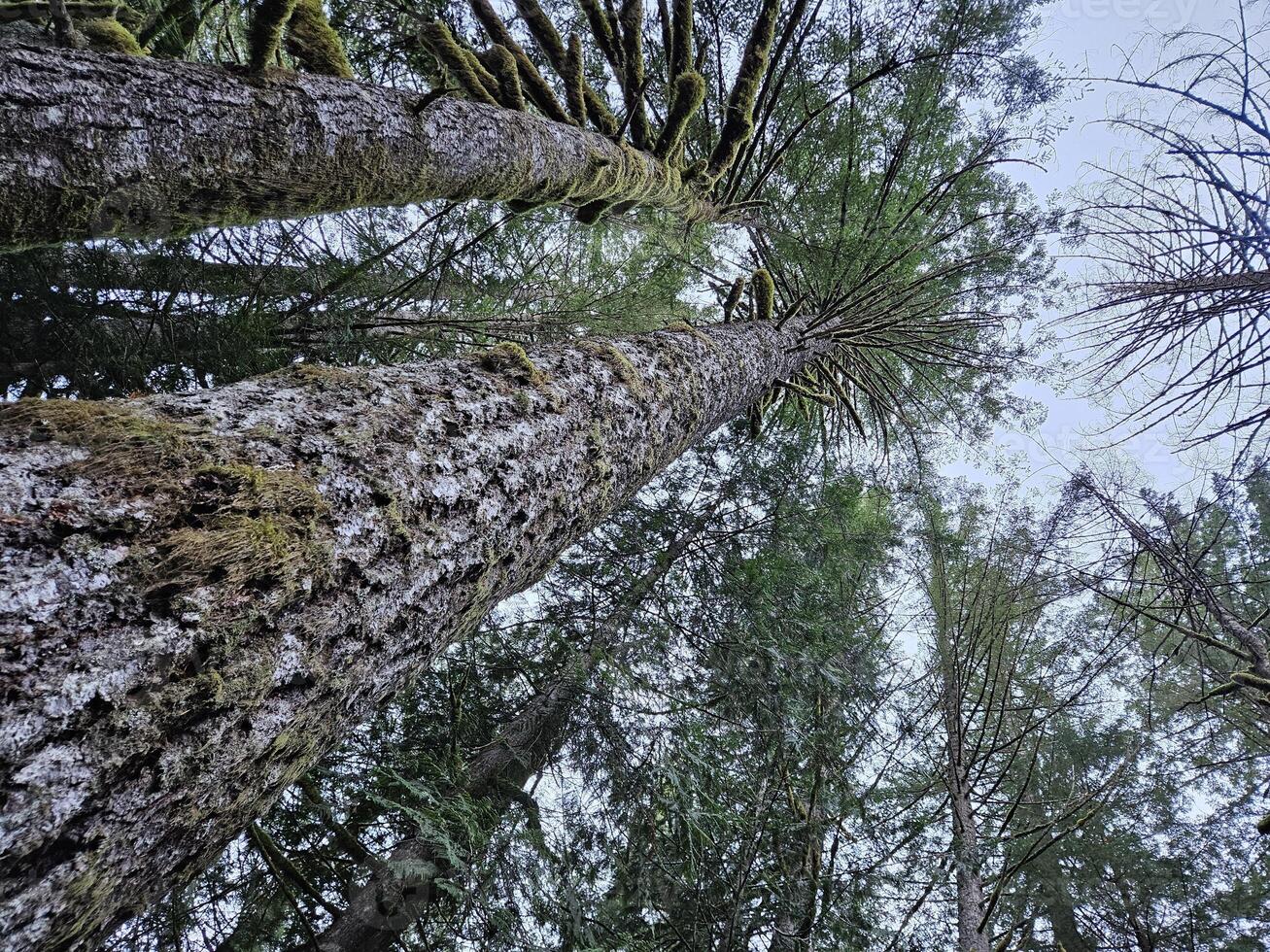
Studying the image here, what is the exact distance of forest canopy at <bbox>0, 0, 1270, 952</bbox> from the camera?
0.89 metres

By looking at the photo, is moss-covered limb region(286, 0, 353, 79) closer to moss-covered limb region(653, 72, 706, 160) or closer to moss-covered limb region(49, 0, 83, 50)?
moss-covered limb region(49, 0, 83, 50)

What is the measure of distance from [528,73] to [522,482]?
2935 millimetres

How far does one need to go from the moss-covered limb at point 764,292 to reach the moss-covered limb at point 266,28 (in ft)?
11.9

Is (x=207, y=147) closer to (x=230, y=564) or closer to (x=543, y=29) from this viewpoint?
(x=230, y=564)

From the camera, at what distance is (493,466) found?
158 centimetres

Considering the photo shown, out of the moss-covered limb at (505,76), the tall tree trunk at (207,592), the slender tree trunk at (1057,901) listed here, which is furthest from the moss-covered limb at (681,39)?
the slender tree trunk at (1057,901)

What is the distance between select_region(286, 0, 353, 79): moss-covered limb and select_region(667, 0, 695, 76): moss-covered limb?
6.47ft

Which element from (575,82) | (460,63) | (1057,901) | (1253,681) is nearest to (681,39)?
(575,82)

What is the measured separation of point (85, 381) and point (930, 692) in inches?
243

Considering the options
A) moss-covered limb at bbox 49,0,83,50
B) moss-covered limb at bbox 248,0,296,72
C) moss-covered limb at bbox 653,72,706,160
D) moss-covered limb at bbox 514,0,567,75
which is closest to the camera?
moss-covered limb at bbox 49,0,83,50

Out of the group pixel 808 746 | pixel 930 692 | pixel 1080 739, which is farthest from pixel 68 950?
pixel 1080 739

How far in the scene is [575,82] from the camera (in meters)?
3.52

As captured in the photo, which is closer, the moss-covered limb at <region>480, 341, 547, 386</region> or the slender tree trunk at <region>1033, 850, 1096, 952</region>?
the moss-covered limb at <region>480, 341, 547, 386</region>

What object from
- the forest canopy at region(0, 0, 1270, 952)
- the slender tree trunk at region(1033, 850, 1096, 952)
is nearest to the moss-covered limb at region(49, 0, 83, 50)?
the forest canopy at region(0, 0, 1270, 952)
